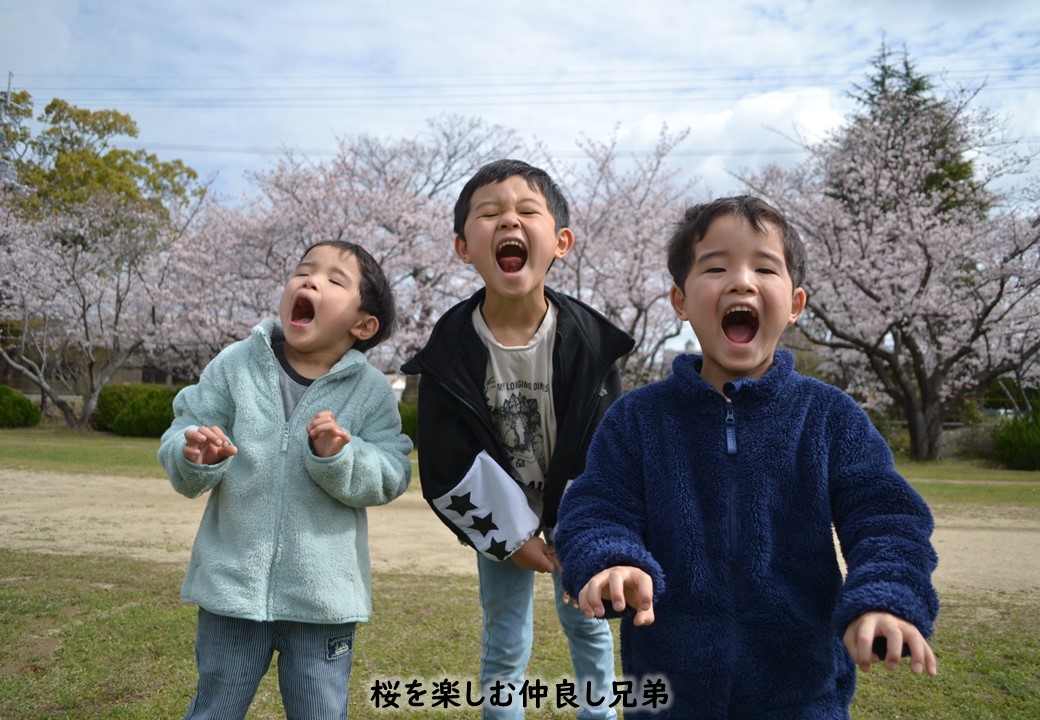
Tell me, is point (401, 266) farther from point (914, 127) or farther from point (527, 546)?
point (527, 546)

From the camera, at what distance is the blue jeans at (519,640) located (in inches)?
92.5

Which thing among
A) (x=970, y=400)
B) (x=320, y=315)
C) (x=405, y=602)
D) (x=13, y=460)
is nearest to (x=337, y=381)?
(x=320, y=315)

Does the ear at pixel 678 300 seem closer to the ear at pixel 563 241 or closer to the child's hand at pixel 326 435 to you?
the ear at pixel 563 241

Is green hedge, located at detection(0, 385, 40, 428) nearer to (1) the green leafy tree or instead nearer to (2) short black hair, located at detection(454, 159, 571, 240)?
(1) the green leafy tree

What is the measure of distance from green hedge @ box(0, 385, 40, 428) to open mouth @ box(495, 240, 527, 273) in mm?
20520

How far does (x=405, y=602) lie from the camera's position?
450 cm

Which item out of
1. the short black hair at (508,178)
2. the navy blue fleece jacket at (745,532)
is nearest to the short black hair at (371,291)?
the short black hair at (508,178)

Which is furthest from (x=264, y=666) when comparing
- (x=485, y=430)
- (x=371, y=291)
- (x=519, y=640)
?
(x=371, y=291)

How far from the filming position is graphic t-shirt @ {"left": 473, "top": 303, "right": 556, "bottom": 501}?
7.68 feet

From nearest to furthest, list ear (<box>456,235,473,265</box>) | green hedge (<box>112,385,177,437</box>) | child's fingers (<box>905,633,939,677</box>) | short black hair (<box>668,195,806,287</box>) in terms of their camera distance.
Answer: child's fingers (<box>905,633,939,677</box>) → short black hair (<box>668,195,806,287</box>) → ear (<box>456,235,473,265</box>) → green hedge (<box>112,385,177,437</box>)

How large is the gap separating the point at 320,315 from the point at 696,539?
1.28 meters

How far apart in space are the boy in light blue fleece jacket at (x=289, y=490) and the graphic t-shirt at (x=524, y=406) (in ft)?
1.00

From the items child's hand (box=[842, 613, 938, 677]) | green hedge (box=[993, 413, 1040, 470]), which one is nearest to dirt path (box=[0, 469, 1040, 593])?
child's hand (box=[842, 613, 938, 677])

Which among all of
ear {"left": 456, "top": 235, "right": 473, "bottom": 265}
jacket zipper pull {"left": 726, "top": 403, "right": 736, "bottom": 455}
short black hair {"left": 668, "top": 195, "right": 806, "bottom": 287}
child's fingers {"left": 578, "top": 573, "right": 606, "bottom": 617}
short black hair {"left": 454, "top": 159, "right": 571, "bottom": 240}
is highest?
short black hair {"left": 454, "top": 159, "right": 571, "bottom": 240}
